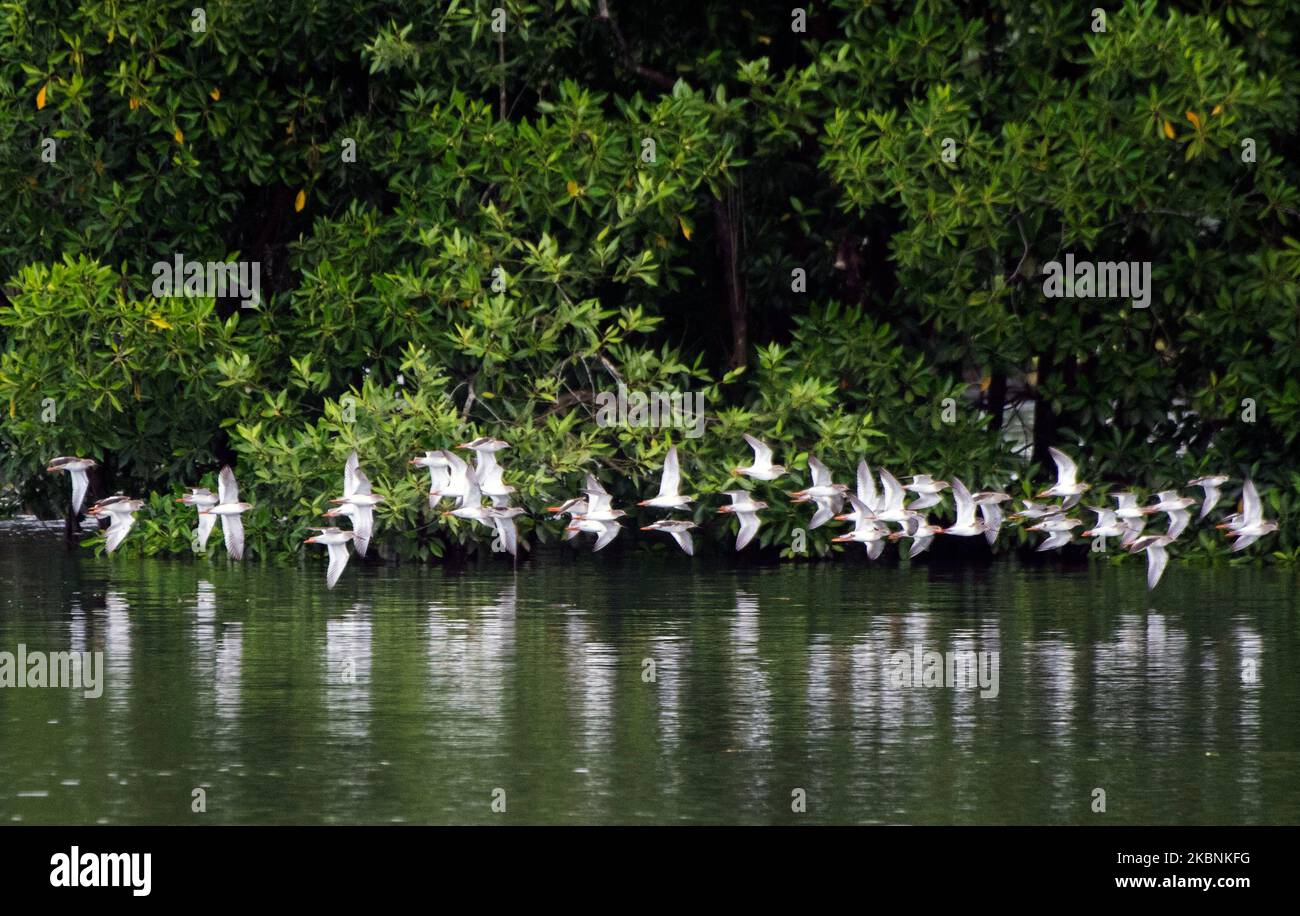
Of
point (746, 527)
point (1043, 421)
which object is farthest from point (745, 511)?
point (1043, 421)

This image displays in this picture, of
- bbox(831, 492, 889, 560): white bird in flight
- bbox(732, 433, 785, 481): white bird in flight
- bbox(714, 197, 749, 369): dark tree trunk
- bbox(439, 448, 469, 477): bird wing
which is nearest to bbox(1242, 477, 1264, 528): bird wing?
bbox(831, 492, 889, 560): white bird in flight

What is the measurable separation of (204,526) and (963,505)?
8.95m

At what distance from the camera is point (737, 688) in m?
20.7

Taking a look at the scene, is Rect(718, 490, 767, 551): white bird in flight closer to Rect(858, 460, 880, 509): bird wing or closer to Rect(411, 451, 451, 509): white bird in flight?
Rect(858, 460, 880, 509): bird wing

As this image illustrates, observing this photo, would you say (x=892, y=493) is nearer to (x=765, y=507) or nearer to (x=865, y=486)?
(x=865, y=486)

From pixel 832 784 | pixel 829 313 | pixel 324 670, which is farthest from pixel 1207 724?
pixel 829 313

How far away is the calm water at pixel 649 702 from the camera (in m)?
16.0

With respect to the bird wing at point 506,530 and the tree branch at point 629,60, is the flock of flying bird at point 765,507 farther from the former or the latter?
the tree branch at point 629,60

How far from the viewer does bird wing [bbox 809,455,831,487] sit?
100 ft

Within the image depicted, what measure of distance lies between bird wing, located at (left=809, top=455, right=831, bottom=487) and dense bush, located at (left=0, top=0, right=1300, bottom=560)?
135 mm

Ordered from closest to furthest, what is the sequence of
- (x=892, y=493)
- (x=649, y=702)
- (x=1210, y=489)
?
(x=649, y=702)
(x=1210, y=489)
(x=892, y=493)

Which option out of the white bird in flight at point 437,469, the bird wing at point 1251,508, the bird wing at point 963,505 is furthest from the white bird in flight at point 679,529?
the bird wing at point 1251,508

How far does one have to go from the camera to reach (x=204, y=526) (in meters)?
31.0

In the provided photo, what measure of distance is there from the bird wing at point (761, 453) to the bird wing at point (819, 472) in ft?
1.68
